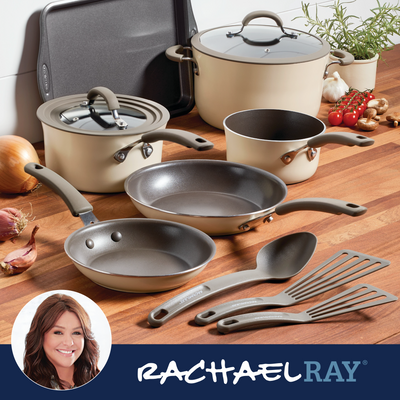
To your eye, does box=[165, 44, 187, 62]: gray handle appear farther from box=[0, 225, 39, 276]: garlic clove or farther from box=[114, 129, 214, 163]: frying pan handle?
box=[0, 225, 39, 276]: garlic clove

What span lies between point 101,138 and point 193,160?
0.19m

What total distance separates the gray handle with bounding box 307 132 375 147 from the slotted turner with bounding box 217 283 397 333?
11.1 inches

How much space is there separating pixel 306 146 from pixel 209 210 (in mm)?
233

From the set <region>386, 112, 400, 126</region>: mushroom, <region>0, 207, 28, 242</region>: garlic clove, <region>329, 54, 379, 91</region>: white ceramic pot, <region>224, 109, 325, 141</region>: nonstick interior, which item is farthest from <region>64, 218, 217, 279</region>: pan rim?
<region>329, 54, 379, 91</region>: white ceramic pot

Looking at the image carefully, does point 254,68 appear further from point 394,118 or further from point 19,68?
point 19,68

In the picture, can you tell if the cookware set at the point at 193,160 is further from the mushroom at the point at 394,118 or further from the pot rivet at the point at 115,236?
the mushroom at the point at 394,118

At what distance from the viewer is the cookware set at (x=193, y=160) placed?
834 millimetres

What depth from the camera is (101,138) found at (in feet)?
3.38

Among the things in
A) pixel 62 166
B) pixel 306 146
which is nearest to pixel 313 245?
pixel 306 146

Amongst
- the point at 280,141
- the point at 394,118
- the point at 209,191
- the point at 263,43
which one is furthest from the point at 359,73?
the point at 209,191

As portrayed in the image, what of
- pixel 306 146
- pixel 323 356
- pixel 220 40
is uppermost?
pixel 220 40

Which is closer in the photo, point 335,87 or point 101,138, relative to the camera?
point 101,138

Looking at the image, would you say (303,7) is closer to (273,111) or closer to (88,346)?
(273,111)

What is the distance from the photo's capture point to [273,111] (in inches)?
48.8
